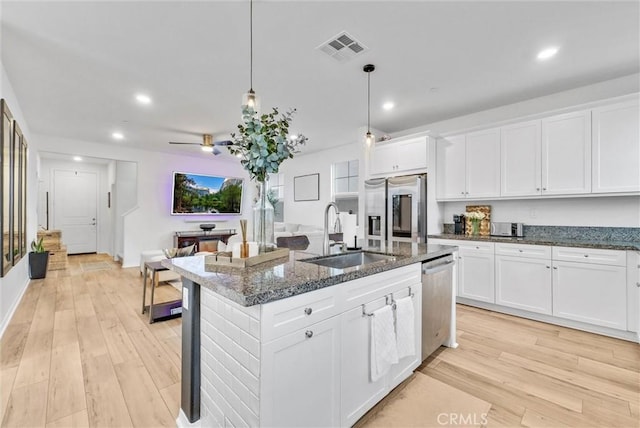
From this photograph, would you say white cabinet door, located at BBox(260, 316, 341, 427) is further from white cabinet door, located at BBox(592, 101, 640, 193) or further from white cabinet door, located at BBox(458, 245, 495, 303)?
white cabinet door, located at BBox(592, 101, 640, 193)

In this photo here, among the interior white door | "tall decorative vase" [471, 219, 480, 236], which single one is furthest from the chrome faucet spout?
the interior white door

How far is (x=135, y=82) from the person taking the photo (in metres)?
3.08

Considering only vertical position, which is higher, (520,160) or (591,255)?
(520,160)

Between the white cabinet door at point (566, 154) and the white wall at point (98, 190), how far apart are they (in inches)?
379

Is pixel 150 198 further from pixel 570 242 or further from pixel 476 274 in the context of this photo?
pixel 570 242

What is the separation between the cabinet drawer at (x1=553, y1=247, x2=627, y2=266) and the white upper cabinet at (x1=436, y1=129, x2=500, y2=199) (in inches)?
37.8

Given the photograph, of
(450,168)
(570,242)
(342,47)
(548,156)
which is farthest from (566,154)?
(342,47)

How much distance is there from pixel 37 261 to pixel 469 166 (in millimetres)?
7093

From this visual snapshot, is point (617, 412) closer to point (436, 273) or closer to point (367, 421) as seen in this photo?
point (436, 273)

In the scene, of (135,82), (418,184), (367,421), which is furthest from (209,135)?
(367,421)

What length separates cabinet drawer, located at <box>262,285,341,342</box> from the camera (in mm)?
1109

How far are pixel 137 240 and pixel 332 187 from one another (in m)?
4.48

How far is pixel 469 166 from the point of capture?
3.84 m

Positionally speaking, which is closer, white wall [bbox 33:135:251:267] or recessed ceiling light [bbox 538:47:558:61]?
recessed ceiling light [bbox 538:47:558:61]
